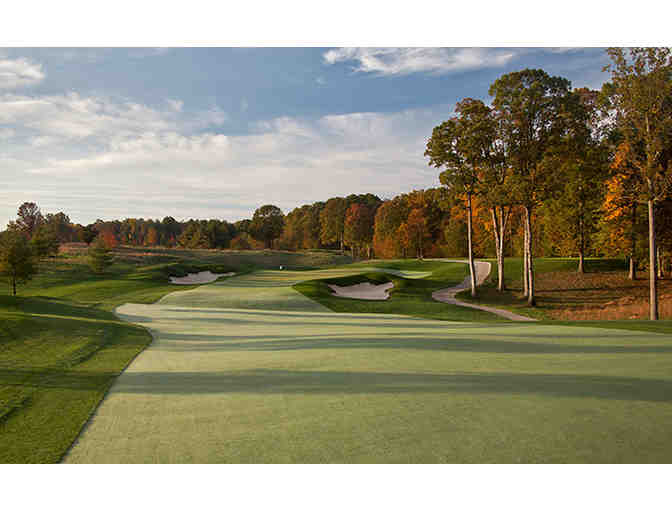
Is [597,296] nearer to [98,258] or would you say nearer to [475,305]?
[475,305]

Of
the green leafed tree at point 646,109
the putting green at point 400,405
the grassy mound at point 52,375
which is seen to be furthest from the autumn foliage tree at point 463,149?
the grassy mound at point 52,375

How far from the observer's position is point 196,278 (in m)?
41.5

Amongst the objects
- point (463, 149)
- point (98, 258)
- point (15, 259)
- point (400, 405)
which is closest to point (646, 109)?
point (463, 149)

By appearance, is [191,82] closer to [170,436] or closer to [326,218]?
[170,436]

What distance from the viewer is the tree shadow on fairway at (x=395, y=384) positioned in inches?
180

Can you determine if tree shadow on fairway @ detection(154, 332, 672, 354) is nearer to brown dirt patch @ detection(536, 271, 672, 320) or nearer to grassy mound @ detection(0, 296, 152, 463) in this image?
grassy mound @ detection(0, 296, 152, 463)

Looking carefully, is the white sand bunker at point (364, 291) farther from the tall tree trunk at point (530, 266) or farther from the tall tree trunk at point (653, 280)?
the tall tree trunk at point (653, 280)

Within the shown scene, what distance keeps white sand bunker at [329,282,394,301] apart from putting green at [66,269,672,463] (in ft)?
64.9

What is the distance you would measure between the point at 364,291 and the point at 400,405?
26894 millimetres

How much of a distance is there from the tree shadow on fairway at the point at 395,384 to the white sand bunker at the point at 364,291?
845 inches

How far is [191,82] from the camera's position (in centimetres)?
1381

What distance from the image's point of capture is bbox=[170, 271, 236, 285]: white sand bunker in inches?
1521
